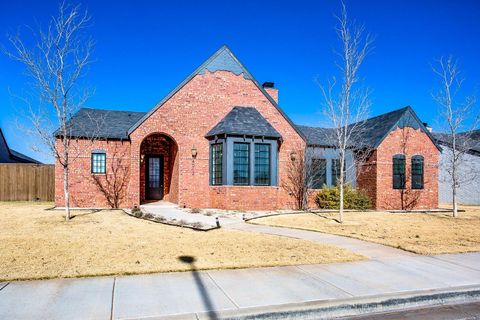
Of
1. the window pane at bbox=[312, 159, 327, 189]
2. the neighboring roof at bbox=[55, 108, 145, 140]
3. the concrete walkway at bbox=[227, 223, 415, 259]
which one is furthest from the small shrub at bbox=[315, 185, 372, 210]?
the neighboring roof at bbox=[55, 108, 145, 140]

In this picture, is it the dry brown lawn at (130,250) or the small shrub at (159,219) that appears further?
the small shrub at (159,219)

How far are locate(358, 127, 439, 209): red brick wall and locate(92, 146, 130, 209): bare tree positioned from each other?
13.1m

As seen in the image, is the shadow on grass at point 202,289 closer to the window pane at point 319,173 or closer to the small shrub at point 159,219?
the small shrub at point 159,219

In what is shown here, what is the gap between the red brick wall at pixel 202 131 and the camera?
1697cm

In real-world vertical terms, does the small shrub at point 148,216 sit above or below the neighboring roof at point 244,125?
below

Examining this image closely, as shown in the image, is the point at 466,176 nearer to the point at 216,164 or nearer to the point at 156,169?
the point at 216,164

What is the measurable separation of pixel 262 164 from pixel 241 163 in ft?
3.63

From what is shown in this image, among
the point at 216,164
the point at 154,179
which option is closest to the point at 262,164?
the point at 216,164

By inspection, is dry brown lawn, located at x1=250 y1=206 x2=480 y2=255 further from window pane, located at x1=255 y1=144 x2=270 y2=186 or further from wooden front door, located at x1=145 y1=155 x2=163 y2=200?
wooden front door, located at x1=145 y1=155 x2=163 y2=200

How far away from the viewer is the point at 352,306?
4.83m

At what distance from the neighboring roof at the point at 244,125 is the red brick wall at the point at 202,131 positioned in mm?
410

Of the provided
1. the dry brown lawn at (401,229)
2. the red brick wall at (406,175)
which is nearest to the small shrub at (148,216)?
the dry brown lawn at (401,229)

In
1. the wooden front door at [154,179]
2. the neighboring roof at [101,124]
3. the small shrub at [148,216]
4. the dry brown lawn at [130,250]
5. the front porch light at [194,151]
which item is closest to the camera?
the dry brown lawn at [130,250]

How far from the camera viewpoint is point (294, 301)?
4836 mm
